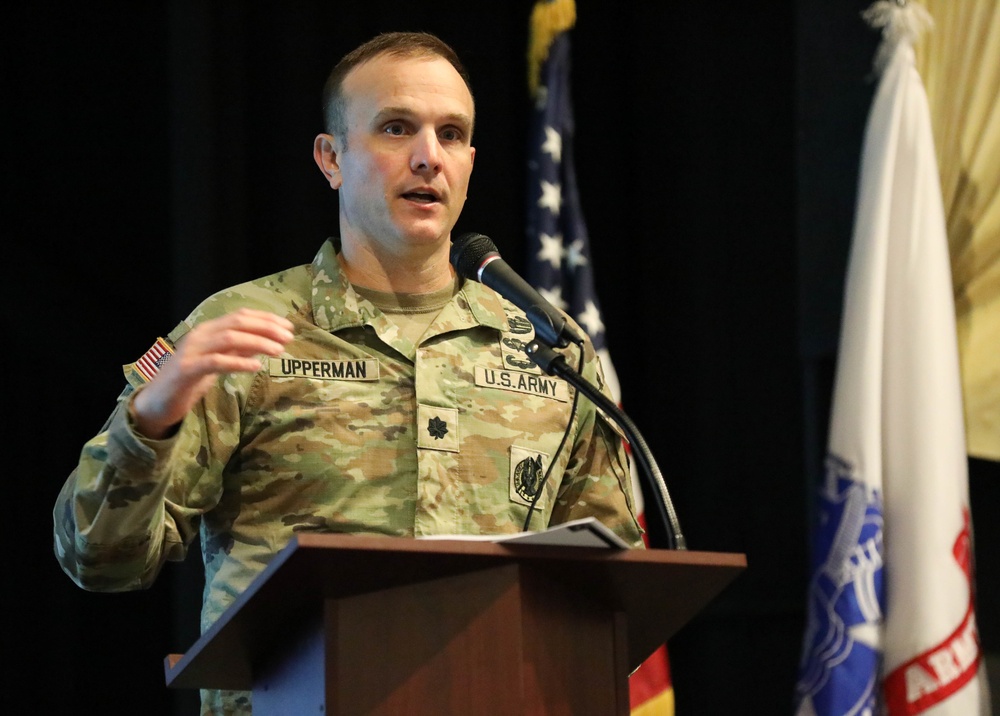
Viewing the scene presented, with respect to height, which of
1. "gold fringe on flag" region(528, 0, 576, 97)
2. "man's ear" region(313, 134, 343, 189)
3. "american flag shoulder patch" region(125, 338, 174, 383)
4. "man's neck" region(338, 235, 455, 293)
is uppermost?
"gold fringe on flag" region(528, 0, 576, 97)

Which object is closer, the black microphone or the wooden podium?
the wooden podium

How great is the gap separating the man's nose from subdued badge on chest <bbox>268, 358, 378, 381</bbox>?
1.13 ft

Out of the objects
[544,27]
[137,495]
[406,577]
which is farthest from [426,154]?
[544,27]

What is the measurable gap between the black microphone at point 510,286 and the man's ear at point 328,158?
50 centimetres

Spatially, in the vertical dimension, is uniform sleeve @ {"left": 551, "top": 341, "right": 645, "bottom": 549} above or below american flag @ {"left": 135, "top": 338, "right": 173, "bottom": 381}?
below

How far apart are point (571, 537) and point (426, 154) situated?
999 millimetres

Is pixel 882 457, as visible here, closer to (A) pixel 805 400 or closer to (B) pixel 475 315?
(A) pixel 805 400

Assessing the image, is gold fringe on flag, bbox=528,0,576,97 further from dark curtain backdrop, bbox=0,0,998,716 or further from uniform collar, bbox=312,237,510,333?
uniform collar, bbox=312,237,510,333

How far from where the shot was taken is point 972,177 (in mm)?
3480

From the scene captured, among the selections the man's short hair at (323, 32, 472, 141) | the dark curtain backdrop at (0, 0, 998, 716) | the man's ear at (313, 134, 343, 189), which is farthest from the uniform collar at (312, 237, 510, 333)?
the dark curtain backdrop at (0, 0, 998, 716)

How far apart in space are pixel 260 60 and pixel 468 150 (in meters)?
1.50

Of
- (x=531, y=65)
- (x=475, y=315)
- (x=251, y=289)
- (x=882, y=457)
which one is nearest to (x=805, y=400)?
(x=882, y=457)

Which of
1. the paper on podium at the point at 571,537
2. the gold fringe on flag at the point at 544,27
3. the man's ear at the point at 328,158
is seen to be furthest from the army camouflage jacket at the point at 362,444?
the gold fringe on flag at the point at 544,27

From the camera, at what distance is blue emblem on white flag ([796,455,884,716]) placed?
3.14 meters
